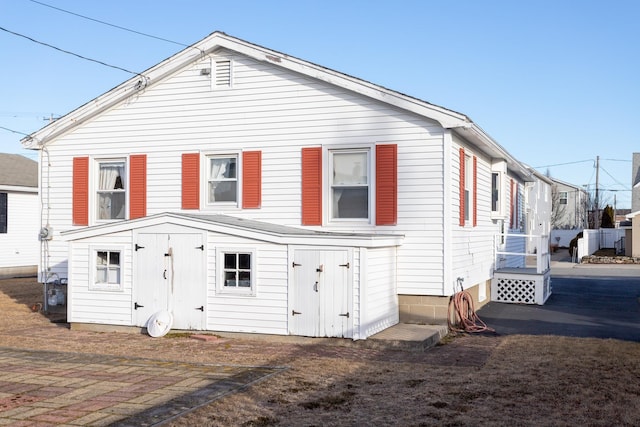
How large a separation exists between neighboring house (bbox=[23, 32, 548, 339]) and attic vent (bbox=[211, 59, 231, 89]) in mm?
25

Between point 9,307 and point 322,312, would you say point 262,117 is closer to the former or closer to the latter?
point 322,312

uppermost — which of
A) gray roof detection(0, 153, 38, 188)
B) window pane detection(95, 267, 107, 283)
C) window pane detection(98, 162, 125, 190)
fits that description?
gray roof detection(0, 153, 38, 188)

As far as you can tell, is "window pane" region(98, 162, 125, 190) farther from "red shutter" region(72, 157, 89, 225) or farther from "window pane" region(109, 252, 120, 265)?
"window pane" region(109, 252, 120, 265)

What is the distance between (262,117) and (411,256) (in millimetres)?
4417

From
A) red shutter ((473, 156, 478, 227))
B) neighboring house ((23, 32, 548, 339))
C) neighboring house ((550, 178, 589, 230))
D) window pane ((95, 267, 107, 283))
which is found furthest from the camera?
neighboring house ((550, 178, 589, 230))

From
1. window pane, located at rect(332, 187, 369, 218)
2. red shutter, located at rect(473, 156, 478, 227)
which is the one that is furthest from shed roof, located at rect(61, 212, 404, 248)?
red shutter, located at rect(473, 156, 478, 227)

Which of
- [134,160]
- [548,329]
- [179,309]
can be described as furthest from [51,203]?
[548,329]

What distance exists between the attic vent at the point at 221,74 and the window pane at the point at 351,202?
11.7ft

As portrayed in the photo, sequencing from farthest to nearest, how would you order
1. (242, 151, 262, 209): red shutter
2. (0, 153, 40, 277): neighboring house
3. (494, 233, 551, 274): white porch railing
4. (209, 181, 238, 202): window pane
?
(0, 153, 40, 277): neighboring house → (494, 233, 551, 274): white porch railing → (209, 181, 238, 202): window pane → (242, 151, 262, 209): red shutter

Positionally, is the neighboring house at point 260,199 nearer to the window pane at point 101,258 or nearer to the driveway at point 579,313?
the window pane at point 101,258

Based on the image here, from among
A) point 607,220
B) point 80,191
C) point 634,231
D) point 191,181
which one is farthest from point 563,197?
point 80,191

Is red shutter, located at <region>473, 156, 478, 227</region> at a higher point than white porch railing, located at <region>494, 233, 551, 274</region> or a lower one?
higher

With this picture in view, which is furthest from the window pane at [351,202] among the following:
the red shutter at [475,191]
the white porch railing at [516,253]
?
the white porch railing at [516,253]

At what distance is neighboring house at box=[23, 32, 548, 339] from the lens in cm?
1288
